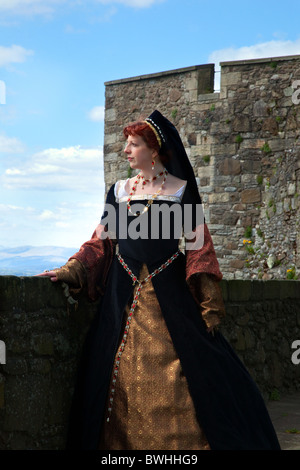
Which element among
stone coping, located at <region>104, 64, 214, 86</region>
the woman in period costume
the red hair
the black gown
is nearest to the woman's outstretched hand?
the woman in period costume

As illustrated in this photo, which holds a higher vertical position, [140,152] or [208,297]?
[140,152]

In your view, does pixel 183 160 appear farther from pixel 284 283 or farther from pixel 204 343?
pixel 284 283

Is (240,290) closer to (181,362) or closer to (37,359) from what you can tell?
(181,362)

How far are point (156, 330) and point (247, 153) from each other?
7.41 meters

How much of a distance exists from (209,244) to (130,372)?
30.3 inches

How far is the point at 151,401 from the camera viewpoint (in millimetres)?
3248

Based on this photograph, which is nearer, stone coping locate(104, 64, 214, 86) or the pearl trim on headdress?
the pearl trim on headdress

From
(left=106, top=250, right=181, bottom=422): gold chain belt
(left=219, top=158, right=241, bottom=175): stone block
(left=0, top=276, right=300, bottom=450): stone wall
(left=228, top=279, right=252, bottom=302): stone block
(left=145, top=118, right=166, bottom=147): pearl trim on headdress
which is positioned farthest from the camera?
(left=219, top=158, right=241, bottom=175): stone block

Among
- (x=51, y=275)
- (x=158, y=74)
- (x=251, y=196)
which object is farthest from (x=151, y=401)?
(x=158, y=74)

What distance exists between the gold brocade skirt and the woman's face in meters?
0.84

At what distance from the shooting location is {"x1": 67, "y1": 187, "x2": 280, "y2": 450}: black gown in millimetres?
3309

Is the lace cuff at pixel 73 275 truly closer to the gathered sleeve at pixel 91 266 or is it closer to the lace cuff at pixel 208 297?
the gathered sleeve at pixel 91 266

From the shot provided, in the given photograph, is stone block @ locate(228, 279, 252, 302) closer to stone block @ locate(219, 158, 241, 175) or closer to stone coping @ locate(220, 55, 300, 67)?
stone block @ locate(219, 158, 241, 175)

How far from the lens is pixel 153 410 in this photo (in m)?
3.24
